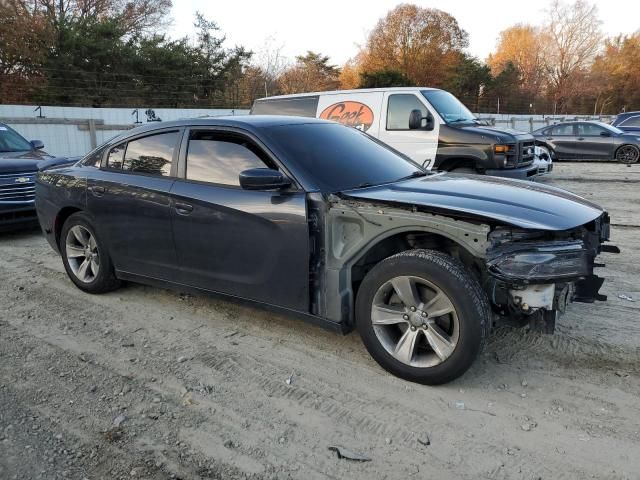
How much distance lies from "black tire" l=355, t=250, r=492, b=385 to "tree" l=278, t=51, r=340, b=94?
3221 centimetres

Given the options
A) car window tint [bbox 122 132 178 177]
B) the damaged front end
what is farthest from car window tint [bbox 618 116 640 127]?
car window tint [bbox 122 132 178 177]

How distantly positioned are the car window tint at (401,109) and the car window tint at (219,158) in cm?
601

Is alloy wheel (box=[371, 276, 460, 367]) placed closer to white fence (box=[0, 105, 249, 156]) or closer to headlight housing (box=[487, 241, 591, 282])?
headlight housing (box=[487, 241, 591, 282])

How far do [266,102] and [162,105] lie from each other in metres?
18.9

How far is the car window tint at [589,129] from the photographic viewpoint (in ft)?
54.5

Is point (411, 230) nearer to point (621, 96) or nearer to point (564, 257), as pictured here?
point (564, 257)

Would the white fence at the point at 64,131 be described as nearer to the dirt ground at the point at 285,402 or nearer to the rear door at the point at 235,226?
the rear door at the point at 235,226

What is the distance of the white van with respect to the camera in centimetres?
901

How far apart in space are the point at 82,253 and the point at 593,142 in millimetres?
16160

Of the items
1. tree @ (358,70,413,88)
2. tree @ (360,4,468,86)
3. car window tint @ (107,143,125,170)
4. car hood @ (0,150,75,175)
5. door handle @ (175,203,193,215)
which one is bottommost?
door handle @ (175,203,193,215)

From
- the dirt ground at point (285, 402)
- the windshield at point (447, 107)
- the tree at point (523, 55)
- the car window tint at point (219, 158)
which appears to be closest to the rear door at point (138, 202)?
the car window tint at point (219, 158)

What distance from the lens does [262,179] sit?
3.49 m

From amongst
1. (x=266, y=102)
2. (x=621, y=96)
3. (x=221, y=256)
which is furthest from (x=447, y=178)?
(x=621, y=96)

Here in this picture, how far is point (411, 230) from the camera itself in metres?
3.21
